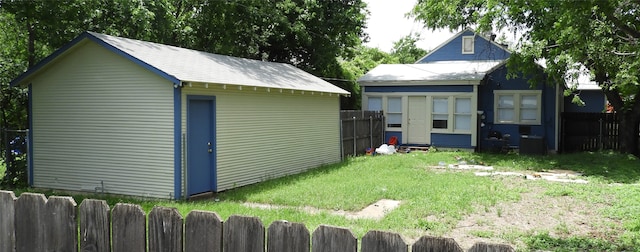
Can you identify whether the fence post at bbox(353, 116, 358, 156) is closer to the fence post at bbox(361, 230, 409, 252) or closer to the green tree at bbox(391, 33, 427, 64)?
the fence post at bbox(361, 230, 409, 252)

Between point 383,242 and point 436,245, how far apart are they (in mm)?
250

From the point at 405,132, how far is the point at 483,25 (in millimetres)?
6181

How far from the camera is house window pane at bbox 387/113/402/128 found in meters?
20.7

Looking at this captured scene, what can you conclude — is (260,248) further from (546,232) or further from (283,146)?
(283,146)

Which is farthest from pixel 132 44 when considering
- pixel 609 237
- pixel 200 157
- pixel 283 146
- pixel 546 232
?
pixel 609 237

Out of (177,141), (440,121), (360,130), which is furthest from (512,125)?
(177,141)

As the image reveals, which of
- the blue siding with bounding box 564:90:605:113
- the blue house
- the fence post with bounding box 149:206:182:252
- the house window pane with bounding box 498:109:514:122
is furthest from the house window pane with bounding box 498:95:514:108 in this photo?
the fence post with bounding box 149:206:182:252

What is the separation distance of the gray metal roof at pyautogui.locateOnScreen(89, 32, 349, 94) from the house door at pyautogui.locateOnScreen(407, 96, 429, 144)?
5385mm

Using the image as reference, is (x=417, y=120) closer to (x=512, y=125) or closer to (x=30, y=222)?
(x=512, y=125)

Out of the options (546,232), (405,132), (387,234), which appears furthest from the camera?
(405,132)

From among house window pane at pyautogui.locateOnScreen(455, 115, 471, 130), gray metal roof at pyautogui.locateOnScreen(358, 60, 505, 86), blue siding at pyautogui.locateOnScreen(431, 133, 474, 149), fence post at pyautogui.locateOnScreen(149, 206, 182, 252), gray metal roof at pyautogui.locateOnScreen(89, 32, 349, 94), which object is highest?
gray metal roof at pyautogui.locateOnScreen(358, 60, 505, 86)

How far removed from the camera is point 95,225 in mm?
3020

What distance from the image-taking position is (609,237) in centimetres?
682

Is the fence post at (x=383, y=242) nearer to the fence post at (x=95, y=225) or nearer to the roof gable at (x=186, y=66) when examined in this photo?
the fence post at (x=95, y=225)
